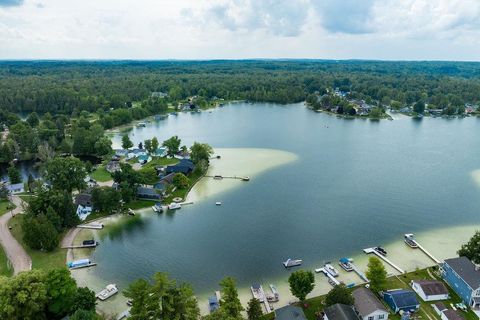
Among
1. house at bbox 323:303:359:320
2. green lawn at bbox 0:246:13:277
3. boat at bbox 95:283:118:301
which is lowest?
boat at bbox 95:283:118:301

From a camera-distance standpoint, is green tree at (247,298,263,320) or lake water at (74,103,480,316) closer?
green tree at (247,298,263,320)

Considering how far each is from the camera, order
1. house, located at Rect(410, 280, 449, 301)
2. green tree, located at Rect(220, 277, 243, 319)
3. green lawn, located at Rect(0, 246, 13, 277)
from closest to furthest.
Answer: green tree, located at Rect(220, 277, 243, 319) → house, located at Rect(410, 280, 449, 301) → green lawn, located at Rect(0, 246, 13, 277)

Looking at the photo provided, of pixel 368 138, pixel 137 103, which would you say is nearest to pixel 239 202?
pixel 368 138

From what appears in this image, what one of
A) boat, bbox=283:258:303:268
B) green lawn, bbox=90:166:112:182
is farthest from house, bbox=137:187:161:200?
boat, bbox=283:258:303:268

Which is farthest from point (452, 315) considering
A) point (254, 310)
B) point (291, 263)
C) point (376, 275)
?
point (254, 310)

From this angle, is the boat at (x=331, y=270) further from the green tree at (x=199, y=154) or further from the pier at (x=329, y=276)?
the green tree at (x=199, y=154)

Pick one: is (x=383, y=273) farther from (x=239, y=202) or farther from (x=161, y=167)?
(x=161, y=167)

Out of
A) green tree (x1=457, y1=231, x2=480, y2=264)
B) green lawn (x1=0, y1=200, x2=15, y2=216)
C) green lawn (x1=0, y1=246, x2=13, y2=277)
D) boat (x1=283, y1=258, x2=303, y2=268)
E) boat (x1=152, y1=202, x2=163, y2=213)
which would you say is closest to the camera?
green lawn (x1=0, y1=246, x2=13, y2=277)

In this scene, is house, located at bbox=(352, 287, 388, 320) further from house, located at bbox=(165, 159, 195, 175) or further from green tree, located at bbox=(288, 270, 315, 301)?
house, located at bbox=(165, 159, 195, 175)

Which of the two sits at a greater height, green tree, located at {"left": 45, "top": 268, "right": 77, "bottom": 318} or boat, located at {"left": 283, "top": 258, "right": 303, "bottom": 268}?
green tree, located at {"left": 45, "top": 268, "right": 77, "bottom": 318}
